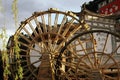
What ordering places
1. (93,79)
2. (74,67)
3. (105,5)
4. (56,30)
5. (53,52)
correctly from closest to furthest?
(93,79), (74,67), (53,52), (56,30), (105,5)

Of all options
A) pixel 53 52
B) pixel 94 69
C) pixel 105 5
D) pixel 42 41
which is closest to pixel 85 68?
pixel 94 69

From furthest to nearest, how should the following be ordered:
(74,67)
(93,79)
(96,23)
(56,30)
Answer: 1. (96,23)
2. (56,30)
3. (74,67)
4. (93,79)

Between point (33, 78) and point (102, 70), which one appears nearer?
point (102, 70)

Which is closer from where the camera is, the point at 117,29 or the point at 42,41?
the point at 42,41

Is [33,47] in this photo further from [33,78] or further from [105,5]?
[105,5]

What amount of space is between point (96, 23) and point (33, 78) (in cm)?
864

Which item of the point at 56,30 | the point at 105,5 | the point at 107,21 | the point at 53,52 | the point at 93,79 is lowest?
the point at 93,79

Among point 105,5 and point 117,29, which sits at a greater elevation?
point 105,5

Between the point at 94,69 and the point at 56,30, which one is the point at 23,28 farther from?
the point at 94,69

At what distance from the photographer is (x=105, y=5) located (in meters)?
38.7

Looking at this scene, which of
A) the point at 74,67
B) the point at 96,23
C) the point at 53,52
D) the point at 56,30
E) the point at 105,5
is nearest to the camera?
the point at 74,67

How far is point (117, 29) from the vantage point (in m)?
20.1

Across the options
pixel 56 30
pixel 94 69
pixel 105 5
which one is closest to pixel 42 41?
pixel 56 30

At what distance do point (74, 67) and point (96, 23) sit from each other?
958 centimetres
